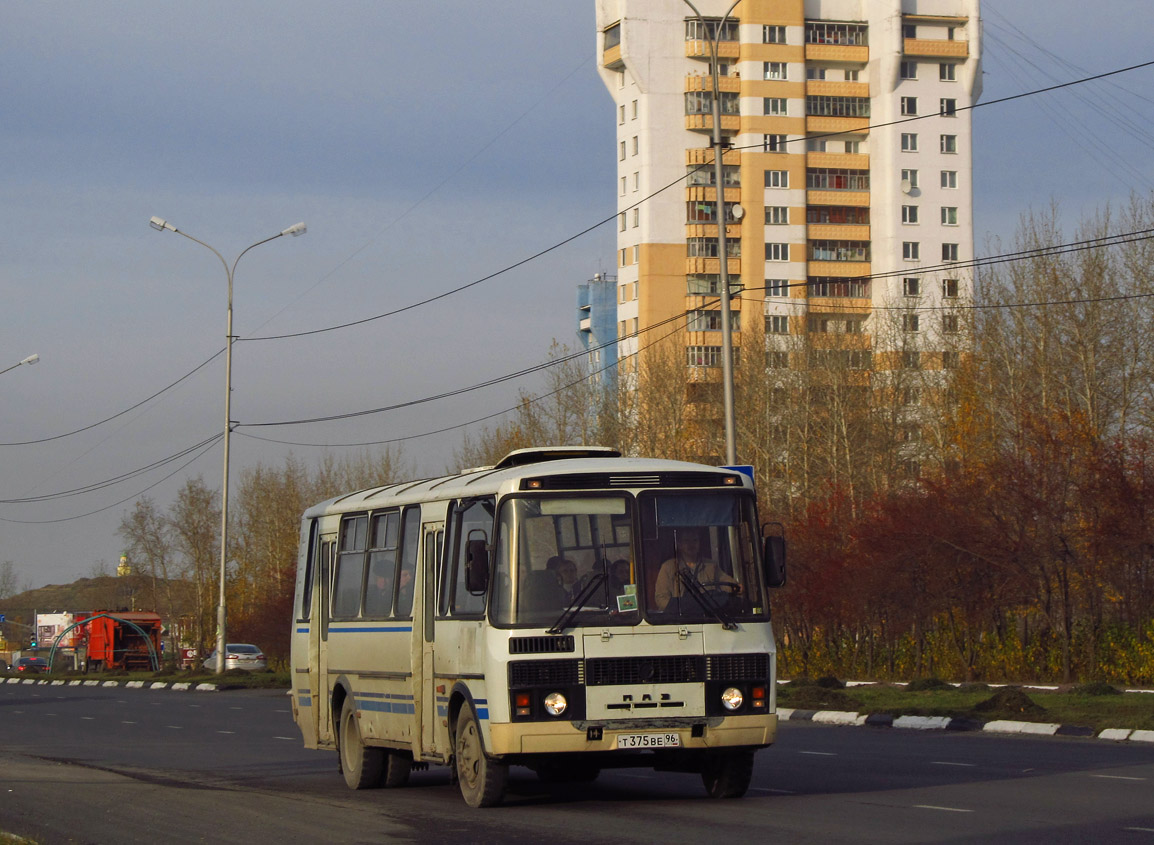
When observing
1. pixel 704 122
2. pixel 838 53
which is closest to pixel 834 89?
pixel 838 53

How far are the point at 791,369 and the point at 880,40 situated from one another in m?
44.3

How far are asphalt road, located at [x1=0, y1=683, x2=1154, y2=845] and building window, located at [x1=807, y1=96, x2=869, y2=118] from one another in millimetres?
82919

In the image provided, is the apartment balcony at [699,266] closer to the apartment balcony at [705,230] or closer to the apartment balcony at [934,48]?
the apartment balcony at [705,230]

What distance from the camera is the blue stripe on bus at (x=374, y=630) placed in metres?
14.1

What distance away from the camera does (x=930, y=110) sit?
10156 centimetres

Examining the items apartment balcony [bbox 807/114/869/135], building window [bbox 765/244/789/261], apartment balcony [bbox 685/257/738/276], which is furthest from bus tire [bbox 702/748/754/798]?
apartment balcony [bbox 807/114/869/135]

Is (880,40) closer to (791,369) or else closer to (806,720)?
(791,369)

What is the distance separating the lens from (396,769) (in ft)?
50.6

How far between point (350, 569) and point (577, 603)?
4.56m

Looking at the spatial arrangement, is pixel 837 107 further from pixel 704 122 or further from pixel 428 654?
pixel 428 654

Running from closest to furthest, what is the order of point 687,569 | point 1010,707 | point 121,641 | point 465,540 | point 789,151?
point 687,569 → point 465,540 → point 1010,707 → point 121,641 → point 789,151

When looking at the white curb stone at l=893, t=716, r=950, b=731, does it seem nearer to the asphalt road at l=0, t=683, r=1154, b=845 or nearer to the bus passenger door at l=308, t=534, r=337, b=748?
the asphalt road at l=0, t=683, r=1154, b=845

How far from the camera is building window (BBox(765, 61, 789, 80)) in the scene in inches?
3873

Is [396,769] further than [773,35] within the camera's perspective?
No
